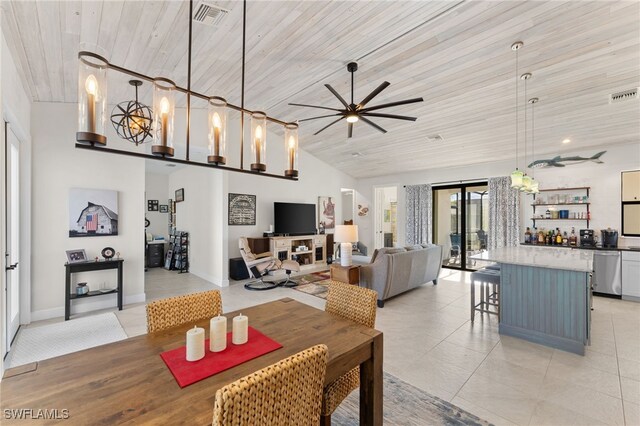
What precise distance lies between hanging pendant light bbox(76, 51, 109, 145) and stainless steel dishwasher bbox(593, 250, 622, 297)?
6.82 meters

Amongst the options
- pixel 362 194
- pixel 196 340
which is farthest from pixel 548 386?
pixel 362 194

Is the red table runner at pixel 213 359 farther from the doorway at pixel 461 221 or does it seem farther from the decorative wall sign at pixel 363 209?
the decorative wall sign at pixel 363 209

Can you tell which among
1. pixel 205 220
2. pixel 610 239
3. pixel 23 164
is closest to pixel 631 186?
pixel 610 239

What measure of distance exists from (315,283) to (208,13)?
188 inches

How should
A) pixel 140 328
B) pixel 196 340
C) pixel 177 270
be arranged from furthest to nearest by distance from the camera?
pixel 177 270 → pixel 140 328 → pixel 196 340

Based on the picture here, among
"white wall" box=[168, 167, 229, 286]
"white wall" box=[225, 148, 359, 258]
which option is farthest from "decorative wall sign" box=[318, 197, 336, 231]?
"white wall" box=[168, 167, 229, 286]

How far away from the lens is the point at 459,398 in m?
2.20

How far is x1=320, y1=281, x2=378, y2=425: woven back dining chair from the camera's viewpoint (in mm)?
1593

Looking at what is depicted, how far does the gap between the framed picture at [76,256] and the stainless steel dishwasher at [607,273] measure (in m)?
8.10

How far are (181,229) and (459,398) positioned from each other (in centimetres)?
720

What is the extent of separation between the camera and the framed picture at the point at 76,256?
389cm

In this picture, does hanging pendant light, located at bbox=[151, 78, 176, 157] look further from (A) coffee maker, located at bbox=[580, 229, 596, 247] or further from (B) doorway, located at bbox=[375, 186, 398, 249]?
A: (B) doorway, located at bbox=[375, 186, 398, 249]

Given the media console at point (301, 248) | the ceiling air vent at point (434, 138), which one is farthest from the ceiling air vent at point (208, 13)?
the media console at point (301, 248)

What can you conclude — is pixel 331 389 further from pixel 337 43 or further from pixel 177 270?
pixel 177 270
